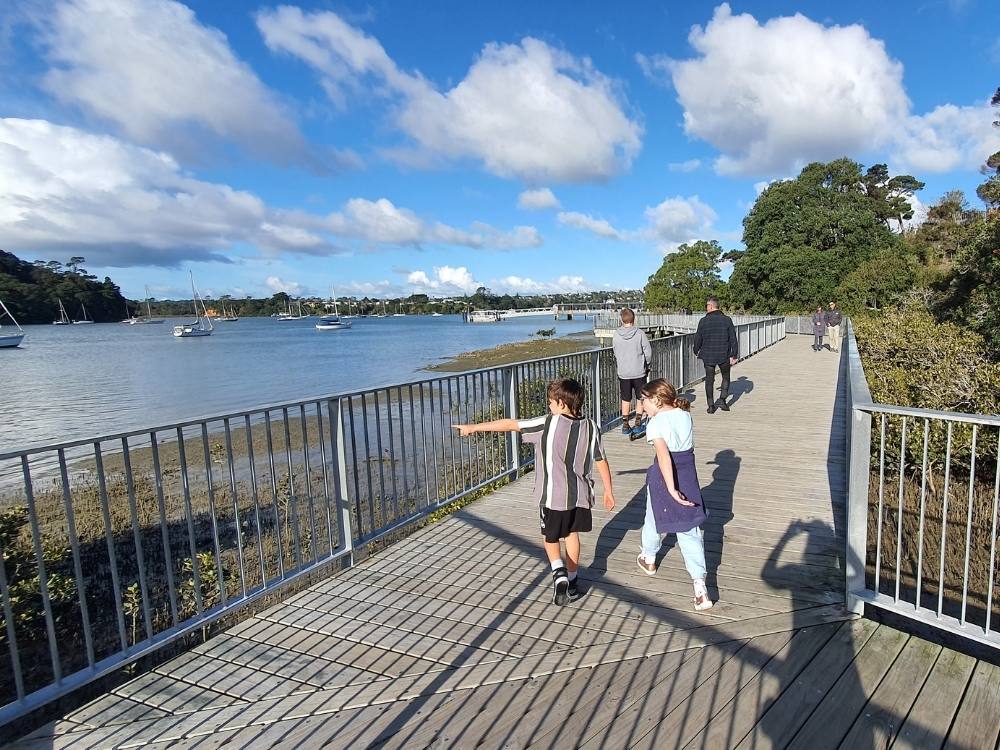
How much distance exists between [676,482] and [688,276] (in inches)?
2766

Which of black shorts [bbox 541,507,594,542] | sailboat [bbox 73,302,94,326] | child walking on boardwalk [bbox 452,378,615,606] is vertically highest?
sailboat [bbox 73,302,94,326]

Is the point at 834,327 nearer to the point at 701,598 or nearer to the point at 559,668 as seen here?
the point at 701,598

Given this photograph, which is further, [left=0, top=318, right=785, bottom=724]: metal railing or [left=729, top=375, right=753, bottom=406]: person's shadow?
[left=729, top=375, right=753, bottom=406]: person's shadow

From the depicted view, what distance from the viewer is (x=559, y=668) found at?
9.46 ft

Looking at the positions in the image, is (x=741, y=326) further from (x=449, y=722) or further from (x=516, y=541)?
(x=449, y=722)

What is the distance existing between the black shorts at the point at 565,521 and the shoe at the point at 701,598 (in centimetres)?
69

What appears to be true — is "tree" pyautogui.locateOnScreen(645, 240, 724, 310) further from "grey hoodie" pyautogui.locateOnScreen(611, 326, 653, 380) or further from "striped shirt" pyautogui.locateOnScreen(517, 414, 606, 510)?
"striped shirt" pyautogui.locateOnScreen(517, 414, 606, 510)

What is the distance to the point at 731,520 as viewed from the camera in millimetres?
4926

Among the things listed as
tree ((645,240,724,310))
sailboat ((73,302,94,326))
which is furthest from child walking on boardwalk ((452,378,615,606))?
sailboat ((73,302,94,326))

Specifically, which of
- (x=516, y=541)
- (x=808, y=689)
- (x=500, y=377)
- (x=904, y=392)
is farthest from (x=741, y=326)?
(x=808, y=689)

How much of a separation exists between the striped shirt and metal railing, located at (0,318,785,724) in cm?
136

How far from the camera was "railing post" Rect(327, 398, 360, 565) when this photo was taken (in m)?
4.18

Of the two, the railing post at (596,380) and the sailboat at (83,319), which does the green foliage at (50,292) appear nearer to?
the sailboat at (83,319)

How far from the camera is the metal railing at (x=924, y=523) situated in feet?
9.15
